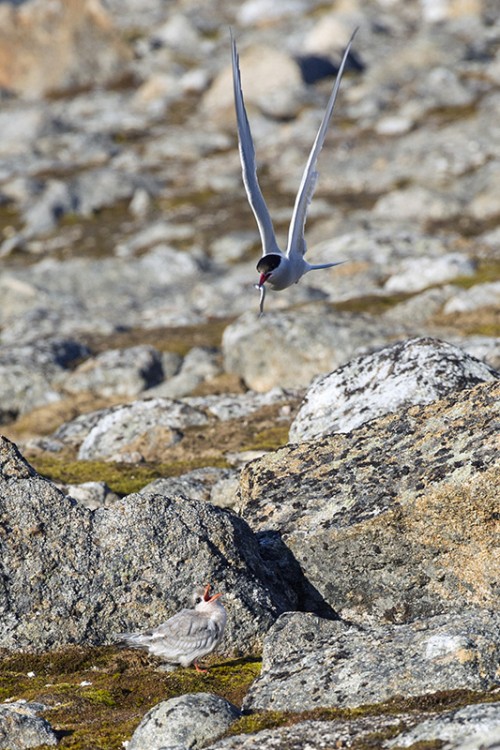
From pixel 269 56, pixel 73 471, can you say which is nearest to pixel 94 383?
pixel 73 471

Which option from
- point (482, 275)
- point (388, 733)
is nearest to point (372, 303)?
point (482, 275)

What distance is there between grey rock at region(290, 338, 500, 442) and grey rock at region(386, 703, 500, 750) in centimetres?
1213

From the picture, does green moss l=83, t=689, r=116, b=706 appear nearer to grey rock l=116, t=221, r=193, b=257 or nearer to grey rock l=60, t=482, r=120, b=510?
grey rock l=60, t=482, r=120, b=510

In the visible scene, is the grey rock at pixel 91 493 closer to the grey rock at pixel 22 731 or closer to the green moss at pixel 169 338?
the grey rock at pixel 22 731

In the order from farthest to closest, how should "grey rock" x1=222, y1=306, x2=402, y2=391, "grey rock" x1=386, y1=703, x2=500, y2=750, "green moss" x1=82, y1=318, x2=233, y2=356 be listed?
"green moss" x1=82, y1=318, x2=233, y2=356 → "grey rock" x1=222, y1=306, x2=402, y2=391 → "grey rock" x1=386, y1=703, x2=500, y2=750

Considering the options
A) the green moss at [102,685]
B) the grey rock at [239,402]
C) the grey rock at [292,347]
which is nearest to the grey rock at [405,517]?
the green moss at [102,685]

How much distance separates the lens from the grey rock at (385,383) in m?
23.6

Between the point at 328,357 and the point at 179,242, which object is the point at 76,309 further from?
the point at 328,357

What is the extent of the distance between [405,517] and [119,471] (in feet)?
47.8

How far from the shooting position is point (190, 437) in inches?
1312

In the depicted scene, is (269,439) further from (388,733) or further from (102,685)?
(388,733)

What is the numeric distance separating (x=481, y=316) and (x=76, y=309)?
3126 centimetres

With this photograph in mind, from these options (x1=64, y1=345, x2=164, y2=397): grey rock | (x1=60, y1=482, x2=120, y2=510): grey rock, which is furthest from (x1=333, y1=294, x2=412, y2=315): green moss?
(x1=60, y1=482, x2=120, y2=510): grey rock

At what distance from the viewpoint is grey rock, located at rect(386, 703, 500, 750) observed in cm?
1034
